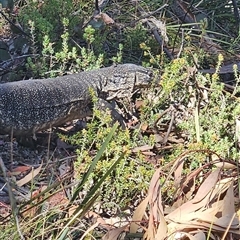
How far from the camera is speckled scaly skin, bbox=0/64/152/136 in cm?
381

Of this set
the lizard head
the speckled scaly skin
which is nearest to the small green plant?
the speckled scaly skin

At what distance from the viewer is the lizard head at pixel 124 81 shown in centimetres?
456

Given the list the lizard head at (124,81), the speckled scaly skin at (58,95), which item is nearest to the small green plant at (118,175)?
the speckled scaly skin at (58,95)

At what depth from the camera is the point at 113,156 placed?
11.5ft

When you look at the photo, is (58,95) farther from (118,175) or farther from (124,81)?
(118,175)

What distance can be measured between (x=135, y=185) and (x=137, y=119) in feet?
3.91

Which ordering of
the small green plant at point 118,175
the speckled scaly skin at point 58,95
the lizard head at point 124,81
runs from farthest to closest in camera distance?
the lizard head at point 124,81 → the speckled scaly skin at point 58,95 → the small green plant at point 118,175

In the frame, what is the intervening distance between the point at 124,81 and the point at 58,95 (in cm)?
69

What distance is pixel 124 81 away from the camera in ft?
15.1

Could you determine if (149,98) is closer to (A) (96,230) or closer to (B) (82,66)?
(B) (82,66)

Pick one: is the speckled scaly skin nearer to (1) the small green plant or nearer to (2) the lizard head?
(2) the lizard head

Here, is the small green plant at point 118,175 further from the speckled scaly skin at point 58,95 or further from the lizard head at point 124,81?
the lizard head at point 124,81

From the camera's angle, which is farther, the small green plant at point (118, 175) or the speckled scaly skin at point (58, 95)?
the speckled scaly skin at point (58, 95)

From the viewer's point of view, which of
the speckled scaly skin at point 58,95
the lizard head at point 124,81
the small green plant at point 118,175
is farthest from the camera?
the lizard head at point 124,81
